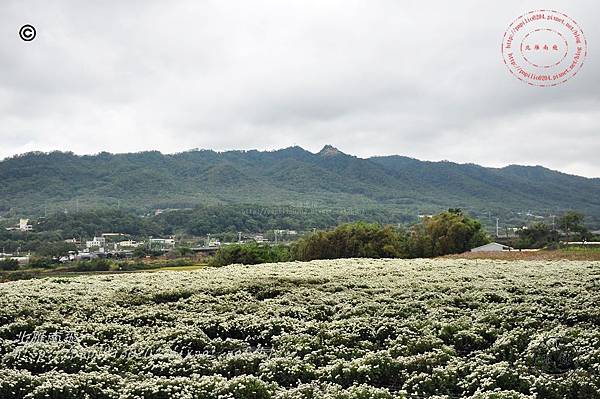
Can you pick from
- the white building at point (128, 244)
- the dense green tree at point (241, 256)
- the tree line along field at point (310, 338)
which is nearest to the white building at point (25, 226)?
the white building at point (128, 244)

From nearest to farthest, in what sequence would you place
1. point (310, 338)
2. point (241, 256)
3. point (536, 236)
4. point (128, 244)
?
1. point (310, 338)
2. point (241, 256)
3. point (536, 236)
4. point (128, 244)

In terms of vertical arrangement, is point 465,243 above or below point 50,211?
below

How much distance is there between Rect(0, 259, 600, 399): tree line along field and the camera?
36.2 ft

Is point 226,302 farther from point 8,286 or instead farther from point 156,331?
→ point 8,286

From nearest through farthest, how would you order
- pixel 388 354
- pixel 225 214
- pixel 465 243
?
pixel 388 354
pixel 465 243
pixel 225 214

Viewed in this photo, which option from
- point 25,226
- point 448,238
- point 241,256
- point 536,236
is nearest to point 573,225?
point 536,236

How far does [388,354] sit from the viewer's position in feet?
41.6

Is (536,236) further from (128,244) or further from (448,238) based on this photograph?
(128,244)

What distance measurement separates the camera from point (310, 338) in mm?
14633

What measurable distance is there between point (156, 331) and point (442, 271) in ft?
47.5

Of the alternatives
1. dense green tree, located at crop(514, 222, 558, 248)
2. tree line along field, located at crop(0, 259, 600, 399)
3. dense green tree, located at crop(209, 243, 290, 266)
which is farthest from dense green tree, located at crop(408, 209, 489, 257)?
tree line along field, located at crop(0, 259, 600, 399)

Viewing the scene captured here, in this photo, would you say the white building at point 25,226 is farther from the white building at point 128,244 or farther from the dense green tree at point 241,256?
the dense green tree at point 241,256

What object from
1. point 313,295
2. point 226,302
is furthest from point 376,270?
point 226,302

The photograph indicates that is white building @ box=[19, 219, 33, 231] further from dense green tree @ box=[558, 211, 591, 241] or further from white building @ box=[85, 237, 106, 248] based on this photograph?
dense green tree @ box=[558, 211, 591, 241]
